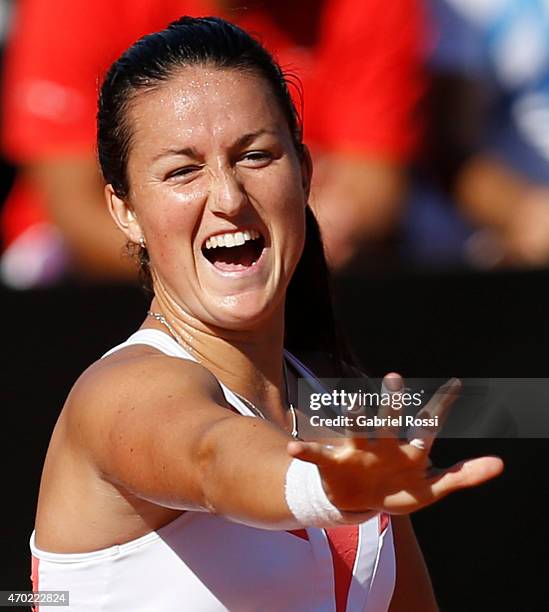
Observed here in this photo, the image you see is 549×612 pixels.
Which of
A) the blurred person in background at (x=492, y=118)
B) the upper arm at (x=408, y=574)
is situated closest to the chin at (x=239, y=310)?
the upper arm at (x=408, y=574)

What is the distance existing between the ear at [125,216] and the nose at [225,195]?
19 centimetres

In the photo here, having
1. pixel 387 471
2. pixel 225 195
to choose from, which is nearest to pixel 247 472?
pixel 387 471

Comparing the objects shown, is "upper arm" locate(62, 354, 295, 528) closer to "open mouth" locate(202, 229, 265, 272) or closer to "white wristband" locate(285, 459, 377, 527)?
"white wristband" locate(285, 459, 377, 527)

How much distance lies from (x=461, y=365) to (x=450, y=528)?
45 cm

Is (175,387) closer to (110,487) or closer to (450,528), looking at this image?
(110,487)

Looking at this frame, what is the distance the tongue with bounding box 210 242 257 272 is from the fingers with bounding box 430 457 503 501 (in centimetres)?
81

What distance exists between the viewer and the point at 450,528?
362 centimetres

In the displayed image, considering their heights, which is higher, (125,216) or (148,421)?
(125,216)

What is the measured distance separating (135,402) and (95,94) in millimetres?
2005

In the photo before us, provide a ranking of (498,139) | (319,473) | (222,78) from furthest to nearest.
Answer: (498,139), (222,78), (319,473)

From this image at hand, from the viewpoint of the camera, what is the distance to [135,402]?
70.9 inches

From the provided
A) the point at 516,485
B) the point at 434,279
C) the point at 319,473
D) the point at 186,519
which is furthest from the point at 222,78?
the point at 516,485

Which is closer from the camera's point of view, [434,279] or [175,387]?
[175,387]

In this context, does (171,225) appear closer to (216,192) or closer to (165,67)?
(216,192)
